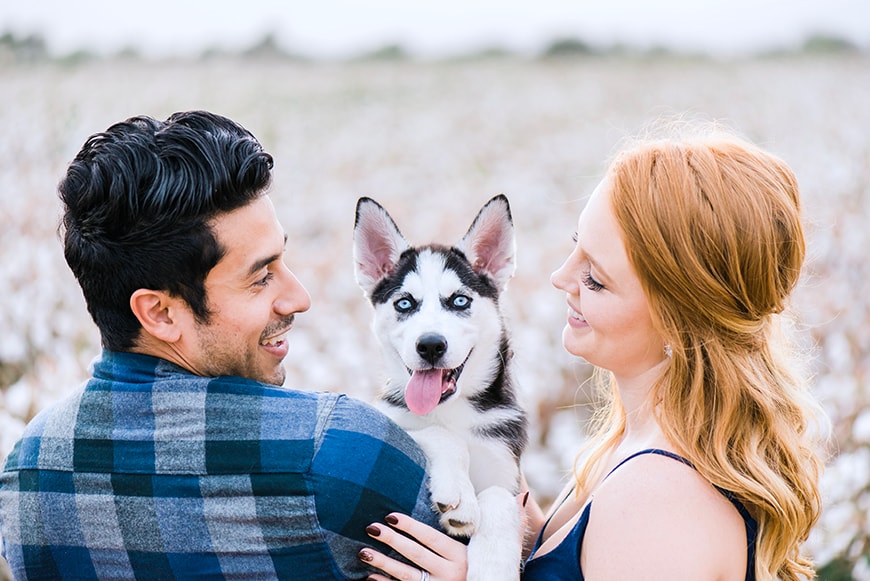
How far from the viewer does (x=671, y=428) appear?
6.89 feet

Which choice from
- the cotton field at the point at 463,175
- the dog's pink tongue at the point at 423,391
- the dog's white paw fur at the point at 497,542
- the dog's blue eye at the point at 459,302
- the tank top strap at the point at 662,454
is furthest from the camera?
the cotton field at the point at 463,175

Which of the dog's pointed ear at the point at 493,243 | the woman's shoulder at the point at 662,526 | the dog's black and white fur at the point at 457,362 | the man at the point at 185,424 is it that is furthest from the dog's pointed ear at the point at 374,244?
the woman's shoulder at the point at 662,526

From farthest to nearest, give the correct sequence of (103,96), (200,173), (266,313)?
1. (103,96)
2. (266,313)
3. (200,173)

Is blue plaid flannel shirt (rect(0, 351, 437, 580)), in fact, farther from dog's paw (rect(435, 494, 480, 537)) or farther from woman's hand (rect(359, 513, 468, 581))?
dog's paw (rect(435, 494, 480, 537))

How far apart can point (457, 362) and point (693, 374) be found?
3.07 ft

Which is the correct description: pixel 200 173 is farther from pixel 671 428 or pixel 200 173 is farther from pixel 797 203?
pixel 797 203

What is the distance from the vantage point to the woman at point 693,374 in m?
1.95

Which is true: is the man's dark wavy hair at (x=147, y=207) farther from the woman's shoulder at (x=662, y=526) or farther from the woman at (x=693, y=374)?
the woman's shoulder at (x=662, y=526)

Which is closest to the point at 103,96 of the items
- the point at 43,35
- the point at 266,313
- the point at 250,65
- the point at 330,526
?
the point at 43,35

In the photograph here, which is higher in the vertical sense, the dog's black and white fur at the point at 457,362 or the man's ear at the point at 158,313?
the man's ear at the point at 158,313

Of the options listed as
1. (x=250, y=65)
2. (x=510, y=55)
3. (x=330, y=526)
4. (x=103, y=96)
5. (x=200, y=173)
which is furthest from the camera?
(x=510, y=55)

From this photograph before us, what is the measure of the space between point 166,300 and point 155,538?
1.93 feet

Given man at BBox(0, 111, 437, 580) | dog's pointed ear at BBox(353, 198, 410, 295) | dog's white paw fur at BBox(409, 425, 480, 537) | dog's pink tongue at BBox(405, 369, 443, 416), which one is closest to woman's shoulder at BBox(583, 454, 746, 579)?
dog's white paw fur at BBox(409, 425, 480, 537)

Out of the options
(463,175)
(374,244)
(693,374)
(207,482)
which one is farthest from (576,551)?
(463,175)
